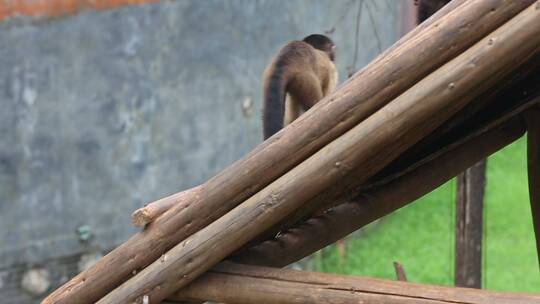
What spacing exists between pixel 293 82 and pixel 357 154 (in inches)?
115

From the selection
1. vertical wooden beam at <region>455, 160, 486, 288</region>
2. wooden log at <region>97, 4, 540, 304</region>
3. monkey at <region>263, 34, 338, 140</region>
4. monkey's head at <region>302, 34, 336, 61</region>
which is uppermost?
monkey's head at <region>302, 34, 336, 61</region>

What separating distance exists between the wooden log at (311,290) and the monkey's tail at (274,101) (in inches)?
84.0

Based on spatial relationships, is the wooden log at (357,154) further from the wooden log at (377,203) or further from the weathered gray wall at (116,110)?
the weathered gray wall at (116,110)

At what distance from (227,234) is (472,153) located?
1352mm

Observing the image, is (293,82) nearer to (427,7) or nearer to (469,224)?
(427,7)

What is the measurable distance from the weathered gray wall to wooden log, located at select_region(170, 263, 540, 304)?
461 cm

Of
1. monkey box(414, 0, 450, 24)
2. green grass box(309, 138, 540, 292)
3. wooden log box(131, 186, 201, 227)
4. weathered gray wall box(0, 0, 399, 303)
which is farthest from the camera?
green grass box(309, 138, 540, 292)

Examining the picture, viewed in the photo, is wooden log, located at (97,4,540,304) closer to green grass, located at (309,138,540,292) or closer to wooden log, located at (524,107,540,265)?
wooden log, located at (524,107,540,265)

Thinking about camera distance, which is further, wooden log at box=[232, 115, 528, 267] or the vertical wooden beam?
the vertical wooden beam

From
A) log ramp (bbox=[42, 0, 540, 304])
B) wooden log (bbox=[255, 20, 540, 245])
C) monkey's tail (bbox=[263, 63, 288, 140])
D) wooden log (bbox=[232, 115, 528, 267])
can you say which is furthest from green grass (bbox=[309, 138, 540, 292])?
log ramp (bbox=[42, 0, 540, 304])

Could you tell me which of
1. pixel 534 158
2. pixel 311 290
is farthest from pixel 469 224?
pixel 311 290

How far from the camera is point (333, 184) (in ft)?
12.1

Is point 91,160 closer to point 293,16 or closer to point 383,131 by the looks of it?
point 293,16

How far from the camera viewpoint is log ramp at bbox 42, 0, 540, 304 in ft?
11.2
